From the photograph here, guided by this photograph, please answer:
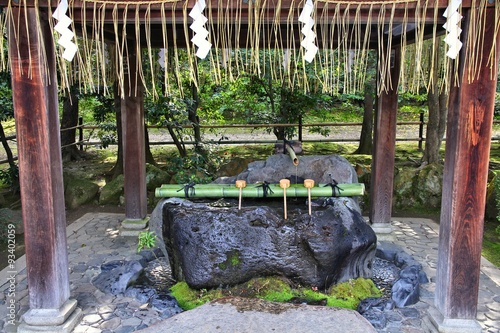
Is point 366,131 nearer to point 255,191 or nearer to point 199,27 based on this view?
point 255,191

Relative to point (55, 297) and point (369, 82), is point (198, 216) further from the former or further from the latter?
point (369, 82)

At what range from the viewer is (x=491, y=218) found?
6.75 metres

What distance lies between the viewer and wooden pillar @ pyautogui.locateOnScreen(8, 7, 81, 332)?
332 cm

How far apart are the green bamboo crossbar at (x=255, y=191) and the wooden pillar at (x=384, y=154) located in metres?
1.41

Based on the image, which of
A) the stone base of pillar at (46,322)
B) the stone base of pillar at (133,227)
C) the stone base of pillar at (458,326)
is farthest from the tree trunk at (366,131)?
the stone base of pillar at (46,322)

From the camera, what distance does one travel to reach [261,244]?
4.07m

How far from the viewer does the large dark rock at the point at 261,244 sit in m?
4.07

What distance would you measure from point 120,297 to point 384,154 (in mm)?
3709

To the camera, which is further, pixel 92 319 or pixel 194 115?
pixel 194 115

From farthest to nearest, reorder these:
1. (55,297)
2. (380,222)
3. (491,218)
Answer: (491,218)
(380,222)
(55,297)

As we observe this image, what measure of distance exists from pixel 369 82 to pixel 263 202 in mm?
5020

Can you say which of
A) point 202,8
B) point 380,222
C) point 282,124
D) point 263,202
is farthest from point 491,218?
point 202,8

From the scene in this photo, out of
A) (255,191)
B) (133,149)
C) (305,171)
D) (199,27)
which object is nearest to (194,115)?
(133,149)

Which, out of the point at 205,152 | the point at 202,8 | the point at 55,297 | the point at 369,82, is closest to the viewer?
the point at 202,8
